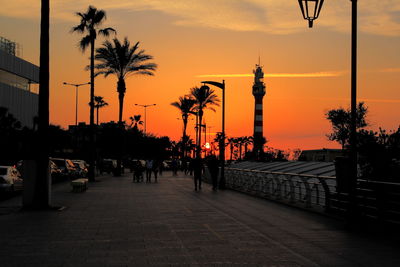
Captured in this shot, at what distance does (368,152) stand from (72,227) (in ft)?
27.2

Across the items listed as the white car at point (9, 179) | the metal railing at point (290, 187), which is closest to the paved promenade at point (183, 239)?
the metal railing at point (290, 187)

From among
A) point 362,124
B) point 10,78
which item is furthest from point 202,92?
point 10,78

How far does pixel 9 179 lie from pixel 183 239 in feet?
55.5

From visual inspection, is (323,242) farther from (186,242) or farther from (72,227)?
(72,227)

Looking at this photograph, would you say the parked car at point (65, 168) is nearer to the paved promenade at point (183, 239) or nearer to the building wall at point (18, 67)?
the paved promenade at point (183, 239)

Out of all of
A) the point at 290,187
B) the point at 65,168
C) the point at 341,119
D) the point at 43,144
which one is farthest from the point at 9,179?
the point at 341,119

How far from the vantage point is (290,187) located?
78.0 ft

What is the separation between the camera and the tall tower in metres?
109

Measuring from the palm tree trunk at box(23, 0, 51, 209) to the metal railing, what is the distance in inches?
327

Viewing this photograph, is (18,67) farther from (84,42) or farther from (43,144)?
(43,144)

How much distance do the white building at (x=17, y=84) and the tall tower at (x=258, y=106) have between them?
118 ft

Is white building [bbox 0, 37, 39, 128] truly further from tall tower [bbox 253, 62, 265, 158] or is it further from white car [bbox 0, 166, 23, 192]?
white car [bbox 0, 166, 23, 192]

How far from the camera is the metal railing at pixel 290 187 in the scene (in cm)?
1981

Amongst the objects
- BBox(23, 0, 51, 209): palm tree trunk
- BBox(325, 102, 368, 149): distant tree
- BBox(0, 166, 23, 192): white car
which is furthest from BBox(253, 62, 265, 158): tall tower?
BBox(23, 0, 51, 209): palm tree trunk
